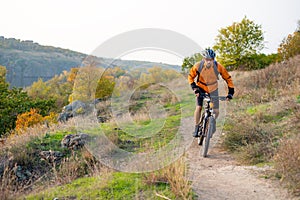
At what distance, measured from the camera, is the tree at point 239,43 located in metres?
33.5

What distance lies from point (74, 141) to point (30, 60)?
12390 cm

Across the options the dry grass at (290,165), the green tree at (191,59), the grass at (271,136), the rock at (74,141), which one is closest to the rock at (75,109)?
the rock at (74,141)

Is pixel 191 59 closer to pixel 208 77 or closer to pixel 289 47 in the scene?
pixel 208 77

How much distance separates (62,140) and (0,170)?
5.78 feet

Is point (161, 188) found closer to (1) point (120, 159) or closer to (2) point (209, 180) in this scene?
(2) point (209, 180)

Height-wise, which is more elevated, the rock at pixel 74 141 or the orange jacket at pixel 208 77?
the orange jacket at pixel 208 77

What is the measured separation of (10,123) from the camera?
27.0 meters

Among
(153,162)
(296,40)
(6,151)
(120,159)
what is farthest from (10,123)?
(296,40)

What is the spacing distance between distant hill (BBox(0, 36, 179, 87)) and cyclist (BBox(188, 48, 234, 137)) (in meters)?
104

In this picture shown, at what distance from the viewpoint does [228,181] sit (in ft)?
15.3

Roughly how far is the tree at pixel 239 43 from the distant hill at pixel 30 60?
79503mm

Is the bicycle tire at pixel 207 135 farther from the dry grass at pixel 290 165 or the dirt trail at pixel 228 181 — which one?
the dry grass at pixel 290 165

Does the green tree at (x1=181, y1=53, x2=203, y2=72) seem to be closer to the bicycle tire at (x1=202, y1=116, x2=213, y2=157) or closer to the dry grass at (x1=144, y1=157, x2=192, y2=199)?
the bicycle tire at (x1=202, y1=116, x2=213, y2=157)

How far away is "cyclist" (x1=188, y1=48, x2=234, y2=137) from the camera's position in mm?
6050
